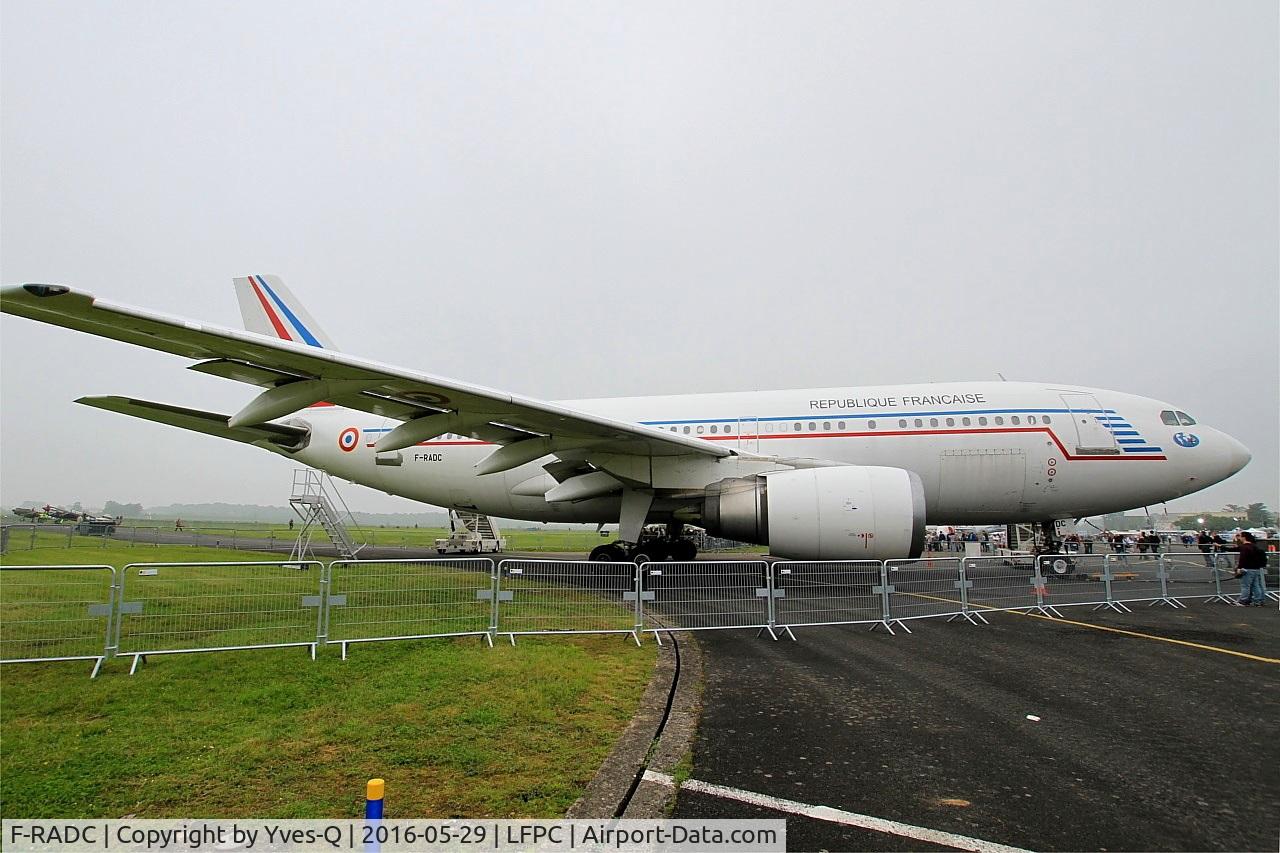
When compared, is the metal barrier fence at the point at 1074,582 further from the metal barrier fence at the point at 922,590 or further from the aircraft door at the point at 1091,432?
the aircraft door at the point at 1091,432

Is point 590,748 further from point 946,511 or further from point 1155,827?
point 946,511

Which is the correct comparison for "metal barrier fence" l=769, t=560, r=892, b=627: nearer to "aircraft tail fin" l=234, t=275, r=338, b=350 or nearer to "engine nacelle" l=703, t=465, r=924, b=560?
"engine nacelle" l=703, t=465, r=924, b=560

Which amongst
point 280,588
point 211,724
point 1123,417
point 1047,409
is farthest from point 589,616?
point 1123,417

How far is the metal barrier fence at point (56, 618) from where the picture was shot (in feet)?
17.1

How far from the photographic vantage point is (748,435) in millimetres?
12836

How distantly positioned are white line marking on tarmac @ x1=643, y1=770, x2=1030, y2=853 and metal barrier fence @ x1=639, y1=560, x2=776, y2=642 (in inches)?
163

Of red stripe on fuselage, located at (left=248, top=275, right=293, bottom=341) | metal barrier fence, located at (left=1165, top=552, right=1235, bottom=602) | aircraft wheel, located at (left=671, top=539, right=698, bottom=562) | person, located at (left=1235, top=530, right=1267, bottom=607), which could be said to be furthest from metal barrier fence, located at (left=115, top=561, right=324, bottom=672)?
person, located at (left=1235, top=530, right=1267, bottom=607)

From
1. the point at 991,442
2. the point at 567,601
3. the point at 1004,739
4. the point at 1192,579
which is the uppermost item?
the point at 991,442

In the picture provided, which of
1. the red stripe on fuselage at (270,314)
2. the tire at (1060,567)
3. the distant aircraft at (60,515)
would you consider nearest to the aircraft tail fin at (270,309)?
the red stripe on fuselage at (270,314)

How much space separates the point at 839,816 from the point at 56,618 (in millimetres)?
6728

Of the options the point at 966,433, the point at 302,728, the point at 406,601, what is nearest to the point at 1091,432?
the point at 966,433

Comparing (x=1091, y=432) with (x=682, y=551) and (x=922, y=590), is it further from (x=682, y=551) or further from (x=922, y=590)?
(x=682, y=551)

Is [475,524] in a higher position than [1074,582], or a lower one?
higher

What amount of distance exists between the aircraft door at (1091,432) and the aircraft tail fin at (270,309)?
16.2 m
